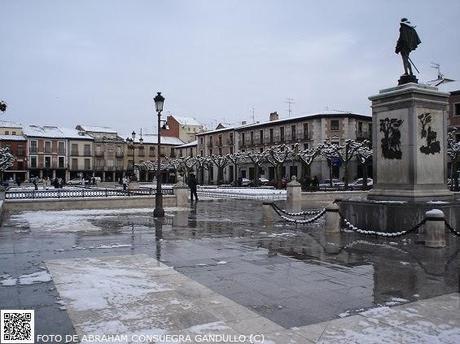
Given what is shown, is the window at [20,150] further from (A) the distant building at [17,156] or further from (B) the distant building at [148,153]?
(B) the distant building at [148,153]

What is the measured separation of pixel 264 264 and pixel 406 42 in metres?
8.30

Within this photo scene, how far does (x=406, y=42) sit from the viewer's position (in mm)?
12609

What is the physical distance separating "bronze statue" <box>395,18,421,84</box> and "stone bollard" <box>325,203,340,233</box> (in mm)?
4322

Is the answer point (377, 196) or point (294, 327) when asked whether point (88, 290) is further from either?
point (377, 196)

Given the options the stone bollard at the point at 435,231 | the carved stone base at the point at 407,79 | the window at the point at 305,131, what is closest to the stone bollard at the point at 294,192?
the carved stone base at the point at 407,79

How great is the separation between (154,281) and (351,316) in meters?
2.96

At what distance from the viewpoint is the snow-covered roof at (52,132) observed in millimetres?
81250

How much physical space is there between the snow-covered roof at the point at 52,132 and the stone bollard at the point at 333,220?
77.6m

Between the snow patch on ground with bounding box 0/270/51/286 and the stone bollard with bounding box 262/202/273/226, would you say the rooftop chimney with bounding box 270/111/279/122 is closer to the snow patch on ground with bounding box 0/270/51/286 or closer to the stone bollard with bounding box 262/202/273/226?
the stone bollard with bounding box 262/202/273/226

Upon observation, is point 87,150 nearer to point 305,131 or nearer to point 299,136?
point 299,136

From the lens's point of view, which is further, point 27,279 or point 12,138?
point 12,138

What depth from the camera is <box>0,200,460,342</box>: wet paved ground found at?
5488mm

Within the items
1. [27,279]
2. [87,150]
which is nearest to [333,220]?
[27,279]

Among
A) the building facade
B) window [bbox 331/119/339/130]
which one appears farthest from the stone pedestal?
window [bbox 331/119/339/130]
